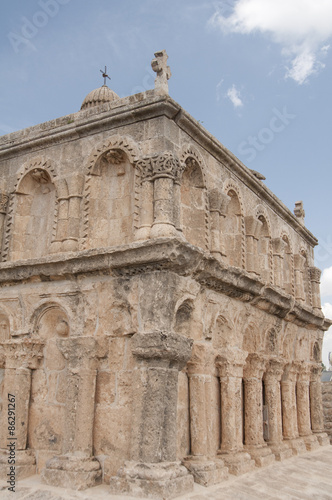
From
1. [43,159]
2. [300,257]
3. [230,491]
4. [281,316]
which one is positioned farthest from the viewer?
[300,257]

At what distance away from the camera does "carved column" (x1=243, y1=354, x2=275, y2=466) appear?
8.12m

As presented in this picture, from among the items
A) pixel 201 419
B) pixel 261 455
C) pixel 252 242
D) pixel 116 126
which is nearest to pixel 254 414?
pixel 261 455

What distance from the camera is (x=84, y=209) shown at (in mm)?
7516

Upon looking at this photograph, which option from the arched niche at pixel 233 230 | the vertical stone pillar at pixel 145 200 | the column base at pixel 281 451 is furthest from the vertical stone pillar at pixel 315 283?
the vertical stone pillar at pixel 145 200

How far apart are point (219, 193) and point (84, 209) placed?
214 centimetres

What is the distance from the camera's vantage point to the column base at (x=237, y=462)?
7078 millimetres

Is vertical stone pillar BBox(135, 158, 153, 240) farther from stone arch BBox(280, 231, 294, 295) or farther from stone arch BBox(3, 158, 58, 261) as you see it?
stone arch BBox(280, 231, 294, 295)

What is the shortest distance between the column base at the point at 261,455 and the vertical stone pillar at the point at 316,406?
3601mm

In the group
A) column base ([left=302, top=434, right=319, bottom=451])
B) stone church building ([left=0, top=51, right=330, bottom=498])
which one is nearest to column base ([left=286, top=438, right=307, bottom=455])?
column base ([left=302, top=434, right=319, bottom=451])

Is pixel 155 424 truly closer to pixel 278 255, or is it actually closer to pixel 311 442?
pixel 278 255

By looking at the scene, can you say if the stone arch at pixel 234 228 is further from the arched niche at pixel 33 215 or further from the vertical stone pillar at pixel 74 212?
the arched niche at pixel 33 215

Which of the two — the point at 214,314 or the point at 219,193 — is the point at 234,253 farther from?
the point at 214,314

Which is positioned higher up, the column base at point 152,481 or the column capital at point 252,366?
the column capital at point 252,366

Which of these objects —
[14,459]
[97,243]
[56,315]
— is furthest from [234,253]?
[14,459]
